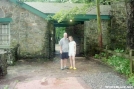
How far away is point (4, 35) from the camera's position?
15906 mm

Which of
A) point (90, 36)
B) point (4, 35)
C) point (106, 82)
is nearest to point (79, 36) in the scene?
point (90, 36)

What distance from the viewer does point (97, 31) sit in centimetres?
1709

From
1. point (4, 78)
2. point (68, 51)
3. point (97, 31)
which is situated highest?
point (97, 31)

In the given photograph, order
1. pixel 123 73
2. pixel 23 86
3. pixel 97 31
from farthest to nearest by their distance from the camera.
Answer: pixel 97 31
pixel 123 73
pixel 23 86

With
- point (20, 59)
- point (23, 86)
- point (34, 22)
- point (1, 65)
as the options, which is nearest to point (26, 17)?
point (34, 22)

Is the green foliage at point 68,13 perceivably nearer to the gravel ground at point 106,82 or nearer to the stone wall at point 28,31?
the stone wall at point 28,31

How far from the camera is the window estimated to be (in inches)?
619

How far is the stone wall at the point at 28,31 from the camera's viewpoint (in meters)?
15.9

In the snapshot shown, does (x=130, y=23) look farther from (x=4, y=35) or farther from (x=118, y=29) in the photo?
(x=4, y=35)

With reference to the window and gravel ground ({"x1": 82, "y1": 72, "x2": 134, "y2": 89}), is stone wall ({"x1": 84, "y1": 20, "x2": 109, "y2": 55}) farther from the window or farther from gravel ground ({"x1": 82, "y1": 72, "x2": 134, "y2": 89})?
gravel ground ({"x1": 82, "y1": 72, "x2": 134, "y2": 89})

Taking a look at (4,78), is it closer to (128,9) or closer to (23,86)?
(23,86)

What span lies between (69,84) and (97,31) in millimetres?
9575

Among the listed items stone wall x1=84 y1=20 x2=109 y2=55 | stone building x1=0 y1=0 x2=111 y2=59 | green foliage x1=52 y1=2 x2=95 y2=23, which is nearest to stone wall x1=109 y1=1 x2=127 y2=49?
stone wall x1=84 y1=20 x2=109 y2=55

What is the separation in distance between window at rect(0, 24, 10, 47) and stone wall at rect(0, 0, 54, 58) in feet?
0.91
